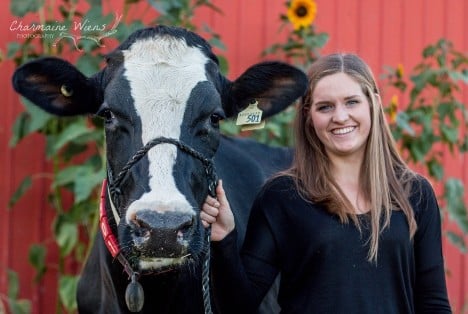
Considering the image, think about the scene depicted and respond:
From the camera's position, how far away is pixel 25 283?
18.0 feet

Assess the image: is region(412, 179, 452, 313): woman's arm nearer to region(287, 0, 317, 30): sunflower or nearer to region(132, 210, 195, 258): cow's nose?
region(132, 210, 195, 258): cow's nose

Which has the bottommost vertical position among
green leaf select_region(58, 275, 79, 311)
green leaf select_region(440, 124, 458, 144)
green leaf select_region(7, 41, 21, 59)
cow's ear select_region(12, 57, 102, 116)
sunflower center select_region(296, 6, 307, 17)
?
green leaf select_region(58, 275, 79, 311)

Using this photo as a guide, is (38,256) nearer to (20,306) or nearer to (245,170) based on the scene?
(20,306)

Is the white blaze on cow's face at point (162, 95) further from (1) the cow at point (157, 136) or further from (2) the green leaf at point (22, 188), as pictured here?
(2) the green leaf at point (22, 188)

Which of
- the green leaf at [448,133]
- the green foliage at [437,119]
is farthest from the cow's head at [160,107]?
the green leaf at [448,133]

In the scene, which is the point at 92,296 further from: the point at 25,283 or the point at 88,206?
the point at 25,283

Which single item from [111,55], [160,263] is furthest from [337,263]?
[111,55]

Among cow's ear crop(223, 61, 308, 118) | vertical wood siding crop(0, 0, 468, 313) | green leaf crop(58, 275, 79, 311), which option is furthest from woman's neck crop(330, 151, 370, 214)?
vertical wood siding crop(0, 0, 468, 313)

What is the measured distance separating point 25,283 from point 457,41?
392cm

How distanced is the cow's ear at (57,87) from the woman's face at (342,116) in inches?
35.2

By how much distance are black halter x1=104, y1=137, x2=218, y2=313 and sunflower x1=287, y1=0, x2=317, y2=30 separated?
290cm

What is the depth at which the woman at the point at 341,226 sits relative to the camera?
294cm

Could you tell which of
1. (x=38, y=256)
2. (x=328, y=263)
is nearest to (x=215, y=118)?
(x=328, y=263)

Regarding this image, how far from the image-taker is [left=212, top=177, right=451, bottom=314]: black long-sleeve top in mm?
2932
